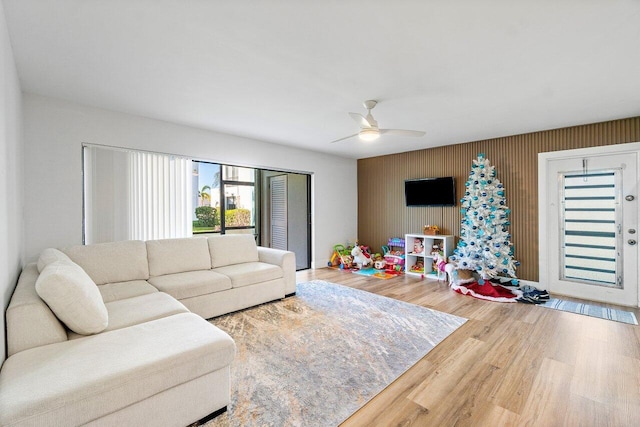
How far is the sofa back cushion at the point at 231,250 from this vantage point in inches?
152

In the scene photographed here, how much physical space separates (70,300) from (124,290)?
3.61ft

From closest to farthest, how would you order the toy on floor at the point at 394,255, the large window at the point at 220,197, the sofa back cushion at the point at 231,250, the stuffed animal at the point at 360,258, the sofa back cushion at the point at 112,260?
the sofa back cushion at the point at 112,260
the sofa back cushion at the point at 231,250
the large window at the point at 220,197
the toy on floor at the point at 394,255
the stuffed animal at the point at 360,258

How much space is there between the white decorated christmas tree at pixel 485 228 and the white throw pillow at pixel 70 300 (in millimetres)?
4498

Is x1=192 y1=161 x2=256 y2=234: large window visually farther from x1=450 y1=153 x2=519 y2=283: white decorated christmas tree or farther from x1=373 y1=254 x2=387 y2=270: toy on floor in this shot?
x1=450 y1=153 x2=519 y2=283: white decorated christmas tree

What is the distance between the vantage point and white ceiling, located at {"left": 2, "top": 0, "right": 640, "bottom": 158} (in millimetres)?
1735

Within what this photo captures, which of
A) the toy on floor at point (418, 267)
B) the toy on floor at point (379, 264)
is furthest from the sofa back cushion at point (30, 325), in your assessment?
the toy on floor at point (418, 267)

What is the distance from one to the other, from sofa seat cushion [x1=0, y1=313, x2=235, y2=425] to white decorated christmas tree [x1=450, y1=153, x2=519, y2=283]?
388cm

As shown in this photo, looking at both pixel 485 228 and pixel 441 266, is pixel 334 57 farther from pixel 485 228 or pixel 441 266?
pixel 441 266

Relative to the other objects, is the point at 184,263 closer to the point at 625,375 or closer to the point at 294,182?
the point at 294,182

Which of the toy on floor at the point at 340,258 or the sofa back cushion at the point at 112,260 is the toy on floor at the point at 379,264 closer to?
the toy on floor at the point at 340,258

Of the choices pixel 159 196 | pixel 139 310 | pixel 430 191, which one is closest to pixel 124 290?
pixel 139 310

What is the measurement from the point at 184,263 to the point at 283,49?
8.79ft

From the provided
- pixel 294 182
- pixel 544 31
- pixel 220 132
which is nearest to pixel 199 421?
pixel 544 31

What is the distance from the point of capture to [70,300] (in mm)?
1736
